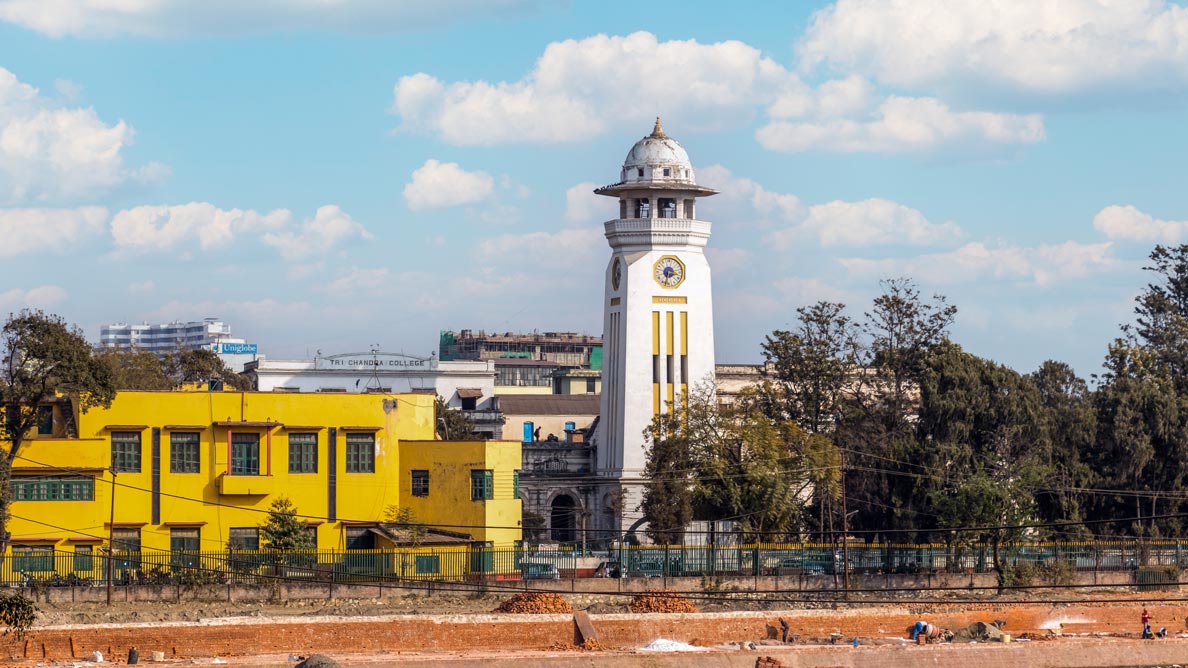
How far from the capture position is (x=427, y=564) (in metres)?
63.6

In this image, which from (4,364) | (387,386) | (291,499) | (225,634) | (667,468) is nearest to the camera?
(225,634)

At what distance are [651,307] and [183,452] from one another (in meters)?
26.6

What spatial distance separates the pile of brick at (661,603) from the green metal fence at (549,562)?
3507 mm

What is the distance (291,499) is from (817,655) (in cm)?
2137

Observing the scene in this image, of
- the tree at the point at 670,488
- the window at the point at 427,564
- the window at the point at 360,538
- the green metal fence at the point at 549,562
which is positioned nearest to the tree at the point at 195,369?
the tree at the point at 670,488

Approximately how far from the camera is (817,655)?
5338 cm

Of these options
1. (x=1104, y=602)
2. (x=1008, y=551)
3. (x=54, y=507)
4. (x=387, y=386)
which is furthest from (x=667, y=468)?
(x=387, y=386)

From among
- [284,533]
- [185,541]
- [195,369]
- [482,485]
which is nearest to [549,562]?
[482,485]

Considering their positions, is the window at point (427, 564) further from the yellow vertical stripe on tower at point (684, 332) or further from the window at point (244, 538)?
the yellow vertical stripe on tower at point (684, 332)

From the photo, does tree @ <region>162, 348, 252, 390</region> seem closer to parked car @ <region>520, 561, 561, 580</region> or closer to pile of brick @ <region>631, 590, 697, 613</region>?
parked car @ <region>520, 561, 561, 580</region>

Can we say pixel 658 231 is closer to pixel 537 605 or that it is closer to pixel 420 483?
pixel 420 483

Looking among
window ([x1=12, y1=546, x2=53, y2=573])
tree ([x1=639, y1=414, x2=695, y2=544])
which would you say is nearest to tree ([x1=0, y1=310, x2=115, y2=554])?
window ([x1=12, y1=546, x2=53, y2=573])

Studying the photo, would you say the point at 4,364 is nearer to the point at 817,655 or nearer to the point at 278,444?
the point at 278,444

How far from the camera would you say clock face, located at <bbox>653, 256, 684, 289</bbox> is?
84750 millimetres
